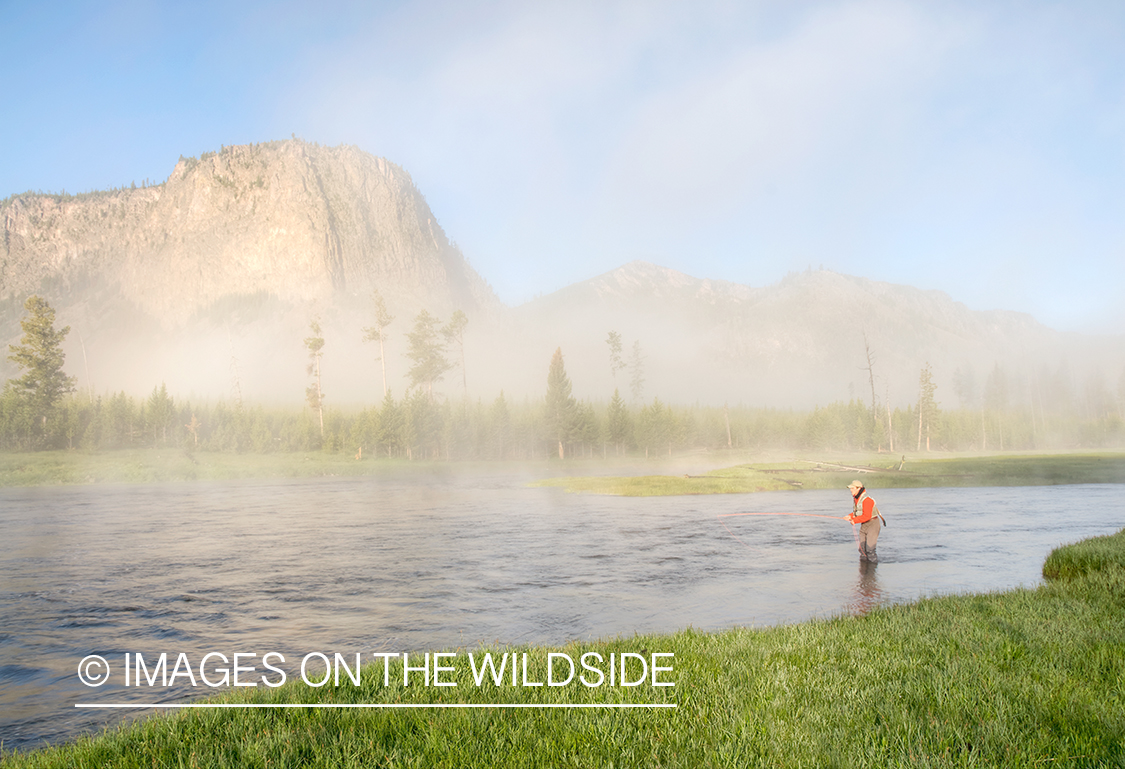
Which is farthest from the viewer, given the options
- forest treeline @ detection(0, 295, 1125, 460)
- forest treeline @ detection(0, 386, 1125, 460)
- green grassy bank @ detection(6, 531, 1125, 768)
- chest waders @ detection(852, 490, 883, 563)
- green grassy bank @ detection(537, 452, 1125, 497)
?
forest treeline @ detection(0, 386, 1125, 460)

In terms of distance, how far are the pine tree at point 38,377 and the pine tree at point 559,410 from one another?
246ft

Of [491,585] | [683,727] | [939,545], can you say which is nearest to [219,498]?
[491,585]

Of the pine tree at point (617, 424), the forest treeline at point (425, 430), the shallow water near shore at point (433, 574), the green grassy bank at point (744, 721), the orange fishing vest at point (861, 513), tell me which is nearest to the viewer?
Answer: the green grassy bank at point (744, 721)

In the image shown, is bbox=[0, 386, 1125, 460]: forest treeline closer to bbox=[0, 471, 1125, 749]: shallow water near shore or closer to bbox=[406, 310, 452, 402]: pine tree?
bbox=[406, 310, 452, 402]: pine tree

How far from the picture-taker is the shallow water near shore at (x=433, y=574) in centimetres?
1355

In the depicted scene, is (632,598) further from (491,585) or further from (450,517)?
(450,517)

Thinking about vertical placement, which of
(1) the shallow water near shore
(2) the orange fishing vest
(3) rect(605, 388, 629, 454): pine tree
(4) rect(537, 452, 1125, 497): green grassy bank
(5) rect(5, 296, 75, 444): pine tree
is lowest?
(4) rect(537, 452, 1125, 497): green grassy bank

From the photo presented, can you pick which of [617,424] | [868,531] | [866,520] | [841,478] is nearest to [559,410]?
[617,424]

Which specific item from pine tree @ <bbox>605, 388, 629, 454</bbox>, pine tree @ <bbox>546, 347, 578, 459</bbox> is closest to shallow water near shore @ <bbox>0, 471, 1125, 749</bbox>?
pine tree @ <bbox>546, 347, 578, 459</bbox>

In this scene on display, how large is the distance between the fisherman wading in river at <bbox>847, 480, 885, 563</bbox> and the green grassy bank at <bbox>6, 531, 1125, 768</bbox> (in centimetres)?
1177

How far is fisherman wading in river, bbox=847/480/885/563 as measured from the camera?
68.6ft

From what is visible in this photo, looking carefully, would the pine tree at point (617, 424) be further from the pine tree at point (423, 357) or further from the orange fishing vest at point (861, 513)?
the orange fishing vest at point (861, 513)

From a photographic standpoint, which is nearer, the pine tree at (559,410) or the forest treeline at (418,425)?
the forest treeline at (418,425)

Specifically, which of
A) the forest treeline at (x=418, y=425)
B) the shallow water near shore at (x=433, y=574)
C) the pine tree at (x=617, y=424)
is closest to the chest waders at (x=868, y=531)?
the shallow water near shore at (x=433, y=574)
